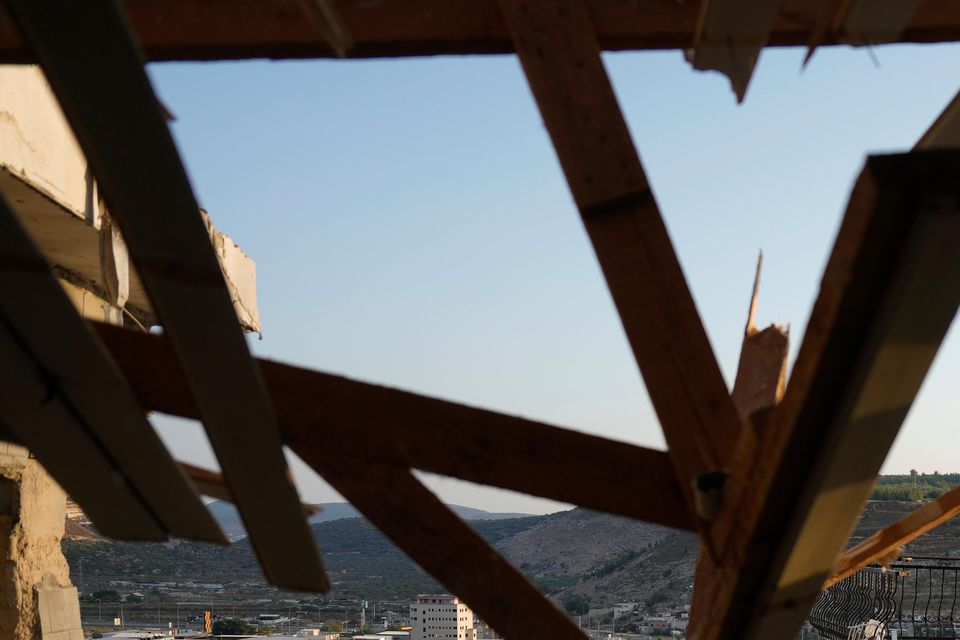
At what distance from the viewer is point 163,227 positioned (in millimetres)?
1745

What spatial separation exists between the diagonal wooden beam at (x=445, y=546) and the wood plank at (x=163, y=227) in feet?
0.45

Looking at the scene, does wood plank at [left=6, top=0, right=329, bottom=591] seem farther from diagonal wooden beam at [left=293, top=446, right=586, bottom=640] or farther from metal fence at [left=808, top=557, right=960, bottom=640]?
metal fence at [left=808, top=557, right=960, bottom=640]

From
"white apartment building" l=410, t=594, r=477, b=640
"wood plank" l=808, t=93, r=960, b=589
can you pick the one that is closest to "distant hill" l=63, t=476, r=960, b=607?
"white apartment building" l=410, t=594, r=477, b=640

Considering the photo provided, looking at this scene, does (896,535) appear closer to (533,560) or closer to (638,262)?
(638,262)

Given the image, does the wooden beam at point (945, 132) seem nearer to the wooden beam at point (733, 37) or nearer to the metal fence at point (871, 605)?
the wooden beam at point (733, 37)

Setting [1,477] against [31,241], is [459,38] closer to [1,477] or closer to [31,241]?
[31,241]

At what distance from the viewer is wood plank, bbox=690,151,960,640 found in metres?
1.17

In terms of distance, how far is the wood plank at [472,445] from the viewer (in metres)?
1.89

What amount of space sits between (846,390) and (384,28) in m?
1.20

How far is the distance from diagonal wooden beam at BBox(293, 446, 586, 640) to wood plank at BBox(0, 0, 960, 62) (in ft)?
2.79

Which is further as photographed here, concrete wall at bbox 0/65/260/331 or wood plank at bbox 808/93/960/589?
concrete wall at bbox 0/65/260/331

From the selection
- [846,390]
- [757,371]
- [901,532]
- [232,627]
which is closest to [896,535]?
[901,532]

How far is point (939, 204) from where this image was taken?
115 cm

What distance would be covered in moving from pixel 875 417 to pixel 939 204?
389 millimetres
